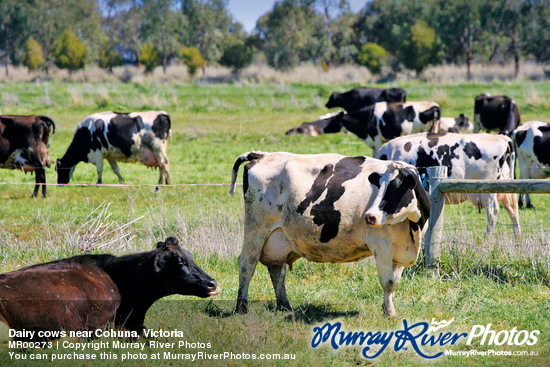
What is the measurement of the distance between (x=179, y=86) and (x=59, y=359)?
37832 mm

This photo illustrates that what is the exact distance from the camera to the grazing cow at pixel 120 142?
17.3 metres

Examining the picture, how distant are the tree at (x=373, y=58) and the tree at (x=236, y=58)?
35.2 ft

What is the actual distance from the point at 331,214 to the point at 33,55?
6164 centimetres

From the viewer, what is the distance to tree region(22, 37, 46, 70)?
6141cm

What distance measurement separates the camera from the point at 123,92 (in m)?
36.8

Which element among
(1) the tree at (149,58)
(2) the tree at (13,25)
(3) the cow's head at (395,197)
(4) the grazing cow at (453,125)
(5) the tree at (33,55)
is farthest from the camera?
(2) the tree at (13,25)

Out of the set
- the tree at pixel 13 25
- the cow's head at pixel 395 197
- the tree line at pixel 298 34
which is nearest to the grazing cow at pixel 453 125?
the cow's head at pixel 395 197

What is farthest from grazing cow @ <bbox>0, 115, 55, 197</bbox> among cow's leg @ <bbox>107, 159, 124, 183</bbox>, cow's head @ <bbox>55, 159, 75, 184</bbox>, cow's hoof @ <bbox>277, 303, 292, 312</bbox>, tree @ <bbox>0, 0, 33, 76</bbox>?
tree @ <bbox>0, 0, 33, 76</bbox>

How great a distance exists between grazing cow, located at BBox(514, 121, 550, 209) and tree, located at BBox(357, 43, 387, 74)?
4177 cm

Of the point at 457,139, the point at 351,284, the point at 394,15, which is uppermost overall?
the point at 394,15

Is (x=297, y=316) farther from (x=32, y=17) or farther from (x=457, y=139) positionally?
(x=32, y=17)

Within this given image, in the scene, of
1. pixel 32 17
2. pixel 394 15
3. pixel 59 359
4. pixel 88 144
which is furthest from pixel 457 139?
pixel 32 17

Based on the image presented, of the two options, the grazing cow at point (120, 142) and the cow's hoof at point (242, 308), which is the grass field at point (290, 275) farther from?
the grazing cow at point (120, 142)

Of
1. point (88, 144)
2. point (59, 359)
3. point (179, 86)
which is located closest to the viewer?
point (59, 359)
